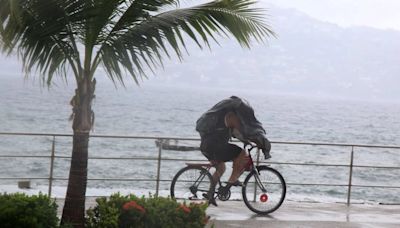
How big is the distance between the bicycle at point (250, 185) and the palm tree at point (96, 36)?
288 cm

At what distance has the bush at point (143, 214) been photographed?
655cm

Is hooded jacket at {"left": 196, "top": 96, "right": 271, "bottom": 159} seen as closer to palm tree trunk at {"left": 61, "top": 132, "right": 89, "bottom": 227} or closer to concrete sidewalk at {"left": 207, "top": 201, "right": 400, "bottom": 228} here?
concrete sidewalk at {"left": 207, "top": 201, "right": 400, "bottom": 228}

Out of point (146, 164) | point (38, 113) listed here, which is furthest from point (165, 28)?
point (38, 113)

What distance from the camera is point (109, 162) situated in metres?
43.0

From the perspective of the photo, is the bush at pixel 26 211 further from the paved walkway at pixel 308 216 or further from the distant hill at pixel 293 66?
the distant hill at pixel 293 66

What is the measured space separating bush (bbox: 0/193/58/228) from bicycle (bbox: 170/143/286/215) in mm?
3342

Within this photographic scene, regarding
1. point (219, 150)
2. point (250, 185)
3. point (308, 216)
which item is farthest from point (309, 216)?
point (219, 150)

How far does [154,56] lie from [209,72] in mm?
176540

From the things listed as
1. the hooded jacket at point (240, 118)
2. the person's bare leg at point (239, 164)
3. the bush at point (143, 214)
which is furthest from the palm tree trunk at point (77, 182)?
the person's bare leg at point (239, 164)

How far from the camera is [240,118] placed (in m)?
9.20

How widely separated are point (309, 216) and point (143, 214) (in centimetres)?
368

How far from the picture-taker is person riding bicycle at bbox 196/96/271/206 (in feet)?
30.0

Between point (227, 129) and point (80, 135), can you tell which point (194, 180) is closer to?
point (227, 129)

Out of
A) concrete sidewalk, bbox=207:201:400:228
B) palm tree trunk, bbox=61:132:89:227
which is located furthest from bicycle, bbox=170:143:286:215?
palm tree trunk, bbox=61:132:89:227
